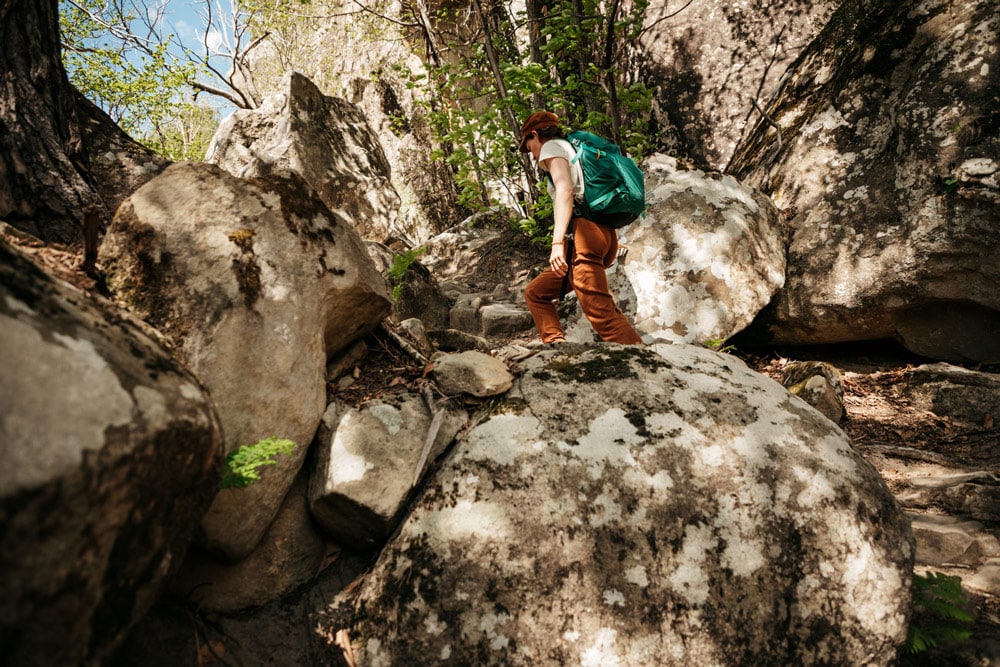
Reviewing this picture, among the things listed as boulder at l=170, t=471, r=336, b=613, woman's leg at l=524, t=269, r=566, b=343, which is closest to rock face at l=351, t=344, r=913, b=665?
boulder at l=170, t=471, r=336, b=613

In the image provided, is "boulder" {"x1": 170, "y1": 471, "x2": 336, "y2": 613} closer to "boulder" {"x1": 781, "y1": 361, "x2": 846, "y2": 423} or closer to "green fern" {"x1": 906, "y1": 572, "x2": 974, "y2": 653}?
"green fern" {"x1": 906, "y1": 572, "x2": 974, "y2": 653}

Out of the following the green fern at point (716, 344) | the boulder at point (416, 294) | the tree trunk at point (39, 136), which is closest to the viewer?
the tree trunk at point (39, 136)

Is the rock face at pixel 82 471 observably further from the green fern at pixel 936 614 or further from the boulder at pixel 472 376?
the green fern at pixel 936 614

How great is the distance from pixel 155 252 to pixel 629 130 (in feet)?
23.0

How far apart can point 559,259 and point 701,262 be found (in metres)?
1.98

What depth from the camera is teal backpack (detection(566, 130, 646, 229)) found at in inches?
152

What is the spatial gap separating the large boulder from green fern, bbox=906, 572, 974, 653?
304 centimetres

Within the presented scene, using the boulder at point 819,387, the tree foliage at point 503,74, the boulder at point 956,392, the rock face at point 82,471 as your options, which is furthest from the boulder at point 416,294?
the boulder at point 956,392

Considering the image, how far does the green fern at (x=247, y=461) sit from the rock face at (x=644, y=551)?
0.73m

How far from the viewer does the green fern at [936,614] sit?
2205mm

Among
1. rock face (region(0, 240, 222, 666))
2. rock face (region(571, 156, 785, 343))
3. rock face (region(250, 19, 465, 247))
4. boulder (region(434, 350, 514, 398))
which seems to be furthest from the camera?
rock face (region(250, 19, 465, 247))

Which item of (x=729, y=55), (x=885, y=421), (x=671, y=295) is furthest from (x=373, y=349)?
(x=729, y=55)

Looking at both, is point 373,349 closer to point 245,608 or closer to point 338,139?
point 245,608

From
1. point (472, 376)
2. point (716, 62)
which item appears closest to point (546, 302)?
point (472, 376)
